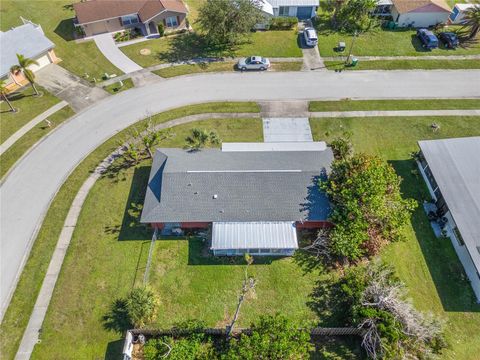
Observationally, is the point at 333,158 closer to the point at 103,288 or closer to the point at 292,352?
the point at 292,352

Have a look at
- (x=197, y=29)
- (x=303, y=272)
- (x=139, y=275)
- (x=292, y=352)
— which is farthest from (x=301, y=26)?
(x=292, y=352)

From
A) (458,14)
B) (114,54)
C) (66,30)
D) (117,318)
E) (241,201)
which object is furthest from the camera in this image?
(66,30)

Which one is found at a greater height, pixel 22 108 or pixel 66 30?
pixel 66 30

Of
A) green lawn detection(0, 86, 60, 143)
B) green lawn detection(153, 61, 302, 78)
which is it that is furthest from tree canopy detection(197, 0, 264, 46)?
green lawn detection(0, 86, 60, 143)

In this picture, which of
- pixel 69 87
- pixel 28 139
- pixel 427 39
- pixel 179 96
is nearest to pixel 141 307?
pixel 28 139

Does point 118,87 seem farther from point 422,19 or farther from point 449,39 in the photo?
point 449,39

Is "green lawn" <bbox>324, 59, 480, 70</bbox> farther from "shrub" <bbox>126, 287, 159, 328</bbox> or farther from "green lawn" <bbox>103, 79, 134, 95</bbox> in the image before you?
"shrub" <bbox>126, 287, 159, 328</bbox>
